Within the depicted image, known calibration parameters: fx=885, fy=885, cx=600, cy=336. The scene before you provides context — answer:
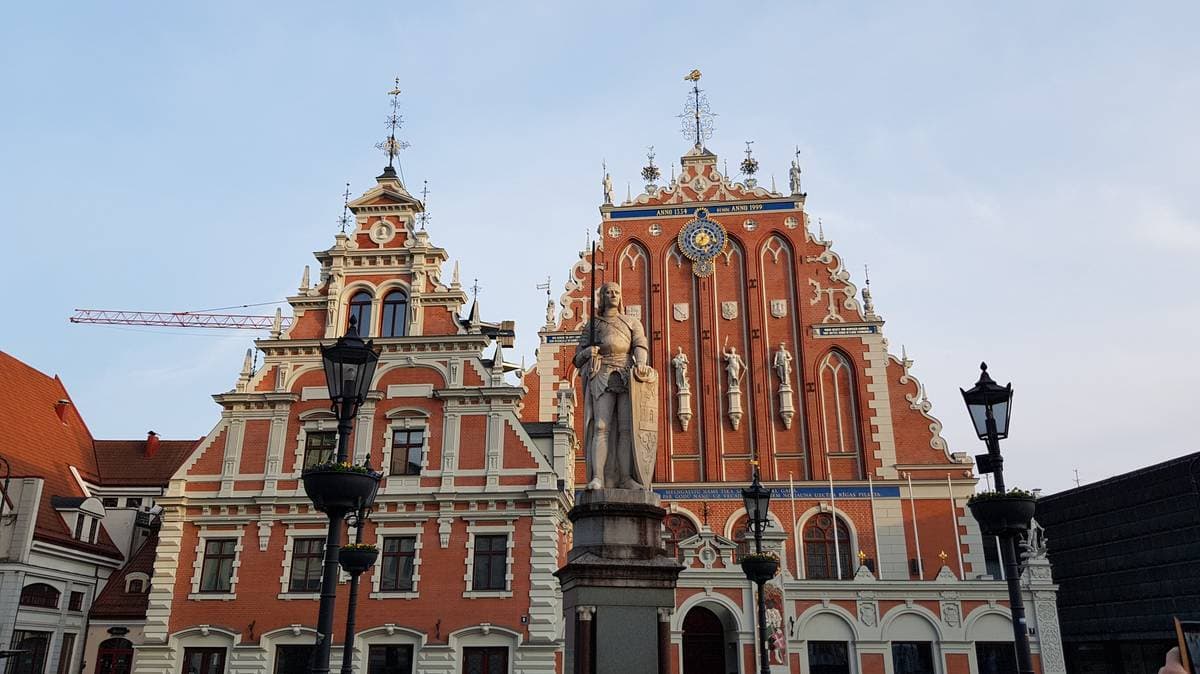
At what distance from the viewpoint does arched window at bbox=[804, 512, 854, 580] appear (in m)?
29.2

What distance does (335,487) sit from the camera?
8.85 metres

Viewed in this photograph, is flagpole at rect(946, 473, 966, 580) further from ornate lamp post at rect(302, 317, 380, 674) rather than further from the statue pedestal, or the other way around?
ornate lamp post at rect(302, 317, 380, 674)

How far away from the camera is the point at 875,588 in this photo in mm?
24016

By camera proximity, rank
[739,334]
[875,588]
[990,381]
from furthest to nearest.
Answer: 1. [739,334]
2. [875,588]
3. [990,381]

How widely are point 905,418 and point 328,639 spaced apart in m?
26.1

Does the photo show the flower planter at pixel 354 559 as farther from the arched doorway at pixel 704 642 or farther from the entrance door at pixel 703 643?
the entrance door at pixel 703 643

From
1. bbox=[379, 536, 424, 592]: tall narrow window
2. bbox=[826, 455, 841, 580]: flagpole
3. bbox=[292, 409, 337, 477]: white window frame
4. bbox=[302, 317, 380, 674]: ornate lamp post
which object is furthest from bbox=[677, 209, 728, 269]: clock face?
bbox=[302, 317, 380, 674]: ornate lamp post

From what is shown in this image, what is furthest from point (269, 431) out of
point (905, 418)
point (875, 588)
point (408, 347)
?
point (905, 418)

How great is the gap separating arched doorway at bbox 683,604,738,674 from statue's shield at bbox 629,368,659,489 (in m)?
15.8

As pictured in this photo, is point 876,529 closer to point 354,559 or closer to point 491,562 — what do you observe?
point 491,562

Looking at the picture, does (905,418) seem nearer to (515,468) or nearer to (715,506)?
(715,506)

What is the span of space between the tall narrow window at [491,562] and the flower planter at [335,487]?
53.4ft

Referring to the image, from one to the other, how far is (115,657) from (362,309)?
42.3 ft

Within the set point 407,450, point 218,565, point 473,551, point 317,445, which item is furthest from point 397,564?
point 218,565
